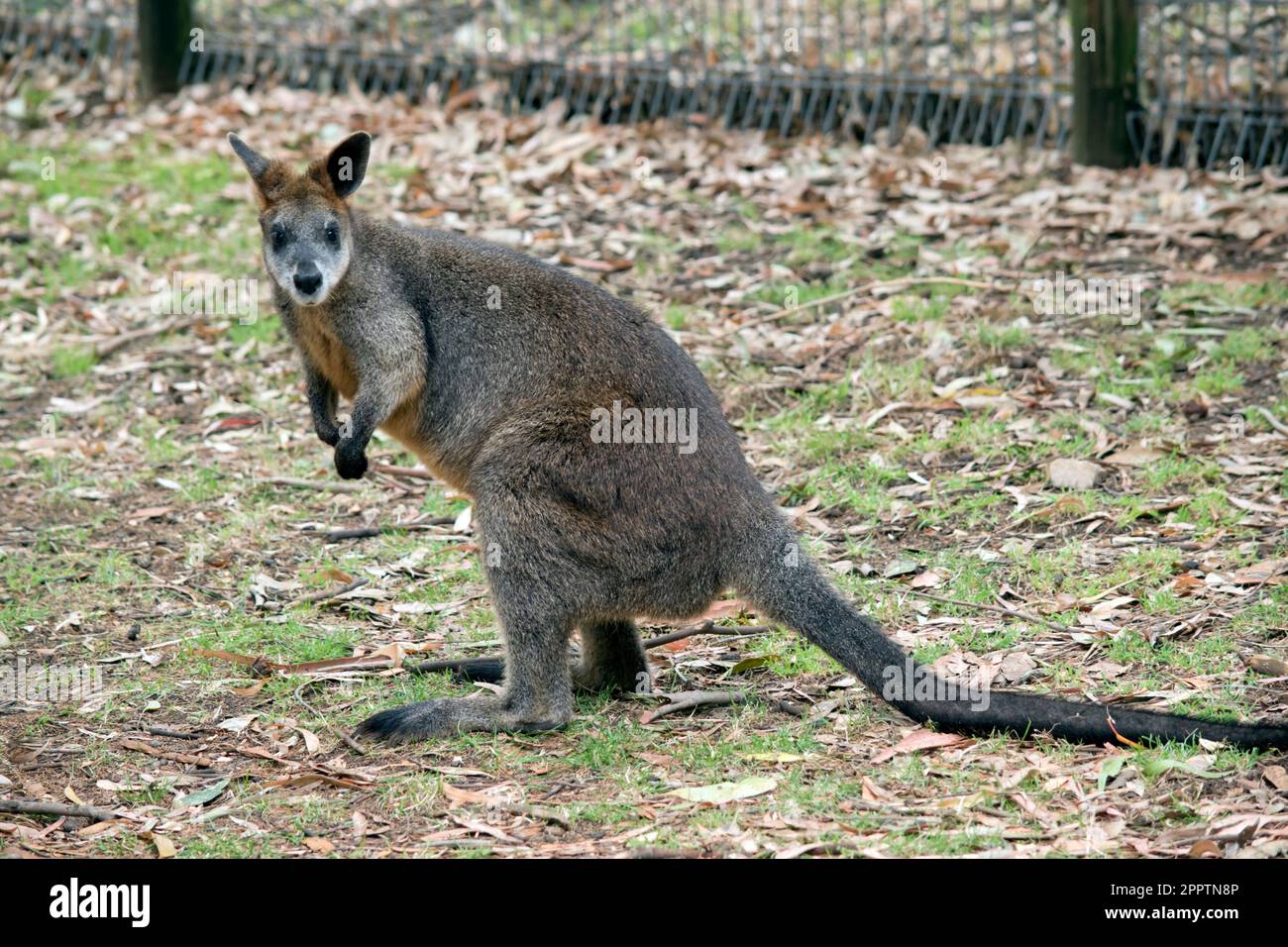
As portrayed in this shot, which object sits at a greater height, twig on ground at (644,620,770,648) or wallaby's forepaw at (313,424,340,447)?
→ wallaby's forepaw at (313,424,340,447)

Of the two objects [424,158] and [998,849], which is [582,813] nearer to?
[998,849]

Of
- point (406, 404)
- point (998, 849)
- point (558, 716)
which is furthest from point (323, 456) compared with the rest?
point (998, 849)

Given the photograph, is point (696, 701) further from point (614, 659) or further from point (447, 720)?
point (447, 720)

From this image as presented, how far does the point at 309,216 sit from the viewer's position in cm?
515

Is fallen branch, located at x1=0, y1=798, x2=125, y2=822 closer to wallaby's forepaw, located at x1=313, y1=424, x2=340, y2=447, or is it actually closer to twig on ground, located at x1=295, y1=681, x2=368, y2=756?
twig on ground, located at x1=295, y1=681, x2=368, y2=756

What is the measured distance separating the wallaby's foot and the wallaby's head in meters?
1.43

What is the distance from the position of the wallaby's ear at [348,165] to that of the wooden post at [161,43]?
648 centimetres

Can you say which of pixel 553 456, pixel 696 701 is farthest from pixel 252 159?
pixel 696 701
